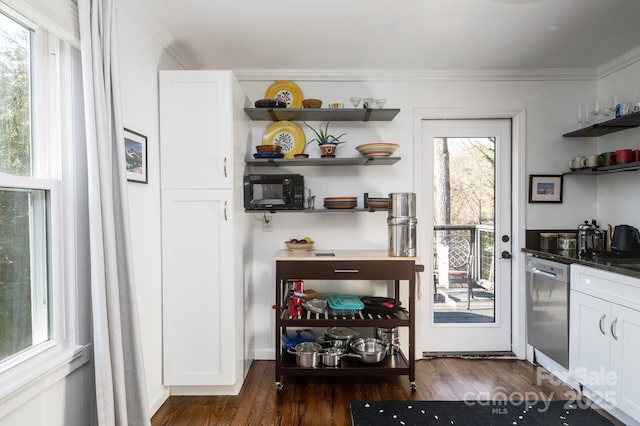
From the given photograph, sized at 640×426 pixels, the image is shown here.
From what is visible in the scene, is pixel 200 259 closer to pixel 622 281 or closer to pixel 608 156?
pixel 622 281

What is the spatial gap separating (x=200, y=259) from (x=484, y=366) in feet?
7.77

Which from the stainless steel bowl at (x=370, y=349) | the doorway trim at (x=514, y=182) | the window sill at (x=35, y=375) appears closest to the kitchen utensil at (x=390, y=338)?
the stainless steel bowl at (x=370, y=349)

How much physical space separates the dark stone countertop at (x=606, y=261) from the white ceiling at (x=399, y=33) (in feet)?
4.90

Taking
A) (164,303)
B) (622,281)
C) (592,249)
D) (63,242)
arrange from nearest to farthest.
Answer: (63,242) < (622,281) < (164,303) < (592,249)

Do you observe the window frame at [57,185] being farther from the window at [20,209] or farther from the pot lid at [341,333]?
the pot lid at [341,333]

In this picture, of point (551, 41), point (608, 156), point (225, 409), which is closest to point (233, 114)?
point (225, 409)

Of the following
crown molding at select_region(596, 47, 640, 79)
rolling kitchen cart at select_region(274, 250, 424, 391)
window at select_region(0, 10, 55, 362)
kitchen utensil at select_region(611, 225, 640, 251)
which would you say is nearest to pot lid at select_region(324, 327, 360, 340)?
rolling kitchen cart at select_region(274, 250, 424, 391)

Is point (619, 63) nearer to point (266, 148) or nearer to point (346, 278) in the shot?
point (346, 278)

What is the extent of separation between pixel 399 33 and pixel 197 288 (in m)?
2.15

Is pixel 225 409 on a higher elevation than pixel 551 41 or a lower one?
lower

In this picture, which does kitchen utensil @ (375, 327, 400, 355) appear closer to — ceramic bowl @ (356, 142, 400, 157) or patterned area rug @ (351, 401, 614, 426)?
patterned area rug @ (351, 401, 614, 426)

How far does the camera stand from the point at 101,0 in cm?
156

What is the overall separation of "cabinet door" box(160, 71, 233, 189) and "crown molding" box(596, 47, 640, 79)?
9.65 feet

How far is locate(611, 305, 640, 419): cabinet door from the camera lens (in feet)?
6.29
